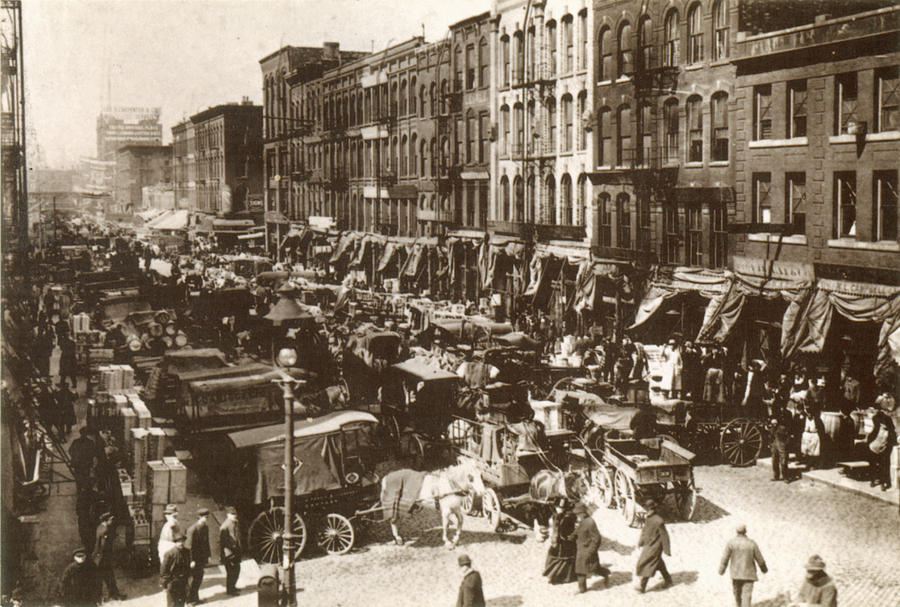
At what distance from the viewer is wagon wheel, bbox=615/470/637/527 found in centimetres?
1786

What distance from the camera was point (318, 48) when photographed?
8469 cm

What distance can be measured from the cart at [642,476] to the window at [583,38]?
26.7 m

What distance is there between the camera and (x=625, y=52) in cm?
3866

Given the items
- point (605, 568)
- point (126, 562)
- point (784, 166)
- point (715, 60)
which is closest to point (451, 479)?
point (605, 568)

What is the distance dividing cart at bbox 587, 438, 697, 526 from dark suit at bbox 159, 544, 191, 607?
8.55 m

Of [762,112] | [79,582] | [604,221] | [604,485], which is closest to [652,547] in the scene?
[604,485]

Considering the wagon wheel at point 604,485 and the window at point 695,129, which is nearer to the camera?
the wagon wheel at point 604,485

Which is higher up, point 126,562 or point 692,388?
point 692,388

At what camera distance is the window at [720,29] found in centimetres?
3309

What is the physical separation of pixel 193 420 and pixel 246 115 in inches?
3194

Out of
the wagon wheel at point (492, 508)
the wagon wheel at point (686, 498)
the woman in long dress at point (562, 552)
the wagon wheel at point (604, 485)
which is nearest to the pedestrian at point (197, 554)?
the wagon wheel at point (492, 508)

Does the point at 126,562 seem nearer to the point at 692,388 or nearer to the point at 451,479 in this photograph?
the point at 451,479

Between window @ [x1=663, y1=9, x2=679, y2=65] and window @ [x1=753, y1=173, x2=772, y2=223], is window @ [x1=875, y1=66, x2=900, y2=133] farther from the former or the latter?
window @ [x1=663, y1=9, x2=679, y2=65]

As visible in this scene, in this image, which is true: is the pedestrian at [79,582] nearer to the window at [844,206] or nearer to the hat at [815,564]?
the hat at [815,564]
